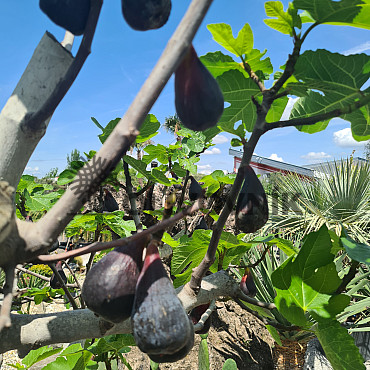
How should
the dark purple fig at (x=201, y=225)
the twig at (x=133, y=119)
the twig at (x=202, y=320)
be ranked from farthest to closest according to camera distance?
the dark purple fig at (x=201, y=225) < the twig at (x=202, y=320) < the twig at (x=133, y=119)

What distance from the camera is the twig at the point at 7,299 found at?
→ 0.28 meters

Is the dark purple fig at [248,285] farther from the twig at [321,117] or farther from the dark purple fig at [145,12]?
the dark purple fig at [145,12]

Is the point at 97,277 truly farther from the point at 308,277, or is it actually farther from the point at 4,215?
the point at 308,277

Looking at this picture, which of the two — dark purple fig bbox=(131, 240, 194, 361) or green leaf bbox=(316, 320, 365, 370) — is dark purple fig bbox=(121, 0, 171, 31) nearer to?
dark purple fig bbox=(131, 240, 194, 361)

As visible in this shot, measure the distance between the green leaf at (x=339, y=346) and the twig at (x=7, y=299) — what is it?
59cm

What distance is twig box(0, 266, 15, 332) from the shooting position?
0.28 meters

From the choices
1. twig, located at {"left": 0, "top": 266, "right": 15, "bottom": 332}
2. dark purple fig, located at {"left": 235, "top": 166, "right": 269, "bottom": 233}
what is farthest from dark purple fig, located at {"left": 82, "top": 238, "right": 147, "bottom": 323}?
dark purple fig, located at {"left": 235, "top": 166, "right": 269, "bottom": 233}

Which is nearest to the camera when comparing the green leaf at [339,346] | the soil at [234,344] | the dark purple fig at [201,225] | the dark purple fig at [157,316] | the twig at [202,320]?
the dark purple fig at [157,316]

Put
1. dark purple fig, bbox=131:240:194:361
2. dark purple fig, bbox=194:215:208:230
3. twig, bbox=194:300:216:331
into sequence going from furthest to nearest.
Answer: dark purple fig, bbox=194:215:208:230 → twig, bbox=194:300:216:331 → dark purple fig, bbox=131:240:194:361

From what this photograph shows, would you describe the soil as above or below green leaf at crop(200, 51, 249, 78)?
below

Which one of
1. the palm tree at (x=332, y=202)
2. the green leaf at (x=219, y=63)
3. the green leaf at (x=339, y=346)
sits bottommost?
the green leaf at (x=339, y=346)

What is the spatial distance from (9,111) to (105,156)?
0.17 m

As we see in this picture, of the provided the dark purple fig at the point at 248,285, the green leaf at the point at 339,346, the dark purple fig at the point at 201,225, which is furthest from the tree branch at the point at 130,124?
the dark purple fig at the point at 201,225

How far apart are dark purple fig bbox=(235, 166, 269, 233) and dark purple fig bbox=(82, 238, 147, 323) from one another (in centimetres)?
21
